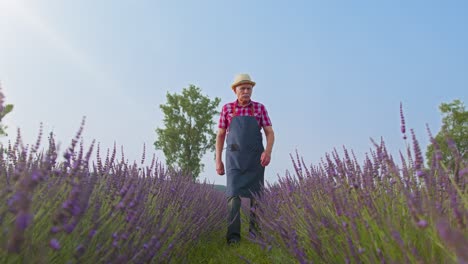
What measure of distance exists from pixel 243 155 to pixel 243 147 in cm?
9

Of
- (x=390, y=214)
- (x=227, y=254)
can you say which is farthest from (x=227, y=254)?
(x=390, y=214)

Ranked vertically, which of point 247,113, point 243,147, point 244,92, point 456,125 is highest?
point 456,125

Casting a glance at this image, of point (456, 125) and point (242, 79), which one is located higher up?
point (456, 125)

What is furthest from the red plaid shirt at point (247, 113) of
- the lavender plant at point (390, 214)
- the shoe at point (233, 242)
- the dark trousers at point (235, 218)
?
the lavender plant at point (390, 214)

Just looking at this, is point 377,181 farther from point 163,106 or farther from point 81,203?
point 163,106

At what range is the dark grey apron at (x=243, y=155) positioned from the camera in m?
4.64

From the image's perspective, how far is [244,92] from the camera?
4746 mm

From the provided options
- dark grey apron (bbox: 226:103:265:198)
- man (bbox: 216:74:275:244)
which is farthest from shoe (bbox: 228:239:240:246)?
dark grey apron (bbox: 226:103:265:198)

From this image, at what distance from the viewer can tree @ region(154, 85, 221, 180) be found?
66.2 ft

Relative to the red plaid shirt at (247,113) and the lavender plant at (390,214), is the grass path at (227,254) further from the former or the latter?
the red plaid shirt at (247,113)

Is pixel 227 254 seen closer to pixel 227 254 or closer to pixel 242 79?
pixel 227 254

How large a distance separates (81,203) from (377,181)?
1927 millimetres

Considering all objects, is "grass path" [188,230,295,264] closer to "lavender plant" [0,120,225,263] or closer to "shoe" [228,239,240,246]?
"shoe" [228,239,240,246]

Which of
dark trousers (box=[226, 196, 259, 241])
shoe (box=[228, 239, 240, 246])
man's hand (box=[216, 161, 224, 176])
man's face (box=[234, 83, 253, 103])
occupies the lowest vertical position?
shoe (box=[228, 239, 240, 246])
